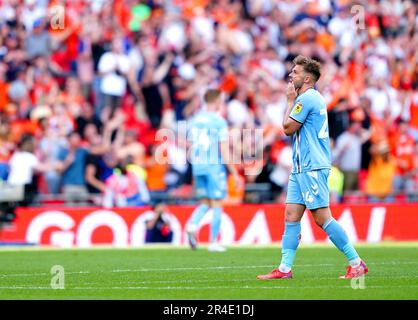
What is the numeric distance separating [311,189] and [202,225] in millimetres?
10278

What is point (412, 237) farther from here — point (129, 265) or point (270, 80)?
point (129, 265)

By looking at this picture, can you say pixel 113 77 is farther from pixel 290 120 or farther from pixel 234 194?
pixel 290 120

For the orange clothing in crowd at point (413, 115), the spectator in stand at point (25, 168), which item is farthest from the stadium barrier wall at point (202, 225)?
the orange clothing in crowd at point (413, 115)

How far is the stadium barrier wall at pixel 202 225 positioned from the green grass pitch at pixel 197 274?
10.6 ft

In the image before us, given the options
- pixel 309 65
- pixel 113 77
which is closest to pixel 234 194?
pixel 113 77

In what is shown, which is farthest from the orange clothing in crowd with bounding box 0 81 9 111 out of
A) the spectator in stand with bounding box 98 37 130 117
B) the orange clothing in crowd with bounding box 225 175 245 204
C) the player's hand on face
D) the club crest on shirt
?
the club crest on shirt

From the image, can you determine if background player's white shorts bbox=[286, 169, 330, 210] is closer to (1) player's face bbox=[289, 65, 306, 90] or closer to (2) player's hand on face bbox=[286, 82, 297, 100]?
(2) player's hand on face bbox=[286, 82, 297, 100]

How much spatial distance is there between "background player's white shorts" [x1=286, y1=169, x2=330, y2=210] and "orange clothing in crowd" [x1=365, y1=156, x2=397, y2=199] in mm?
11117

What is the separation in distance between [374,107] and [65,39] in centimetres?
710

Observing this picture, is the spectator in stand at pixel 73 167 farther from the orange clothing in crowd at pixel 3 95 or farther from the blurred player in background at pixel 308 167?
the blurred player in background at pixel 308 167

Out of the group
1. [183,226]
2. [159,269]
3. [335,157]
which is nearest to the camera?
[159,269]

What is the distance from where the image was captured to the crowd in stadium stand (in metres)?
22.5
